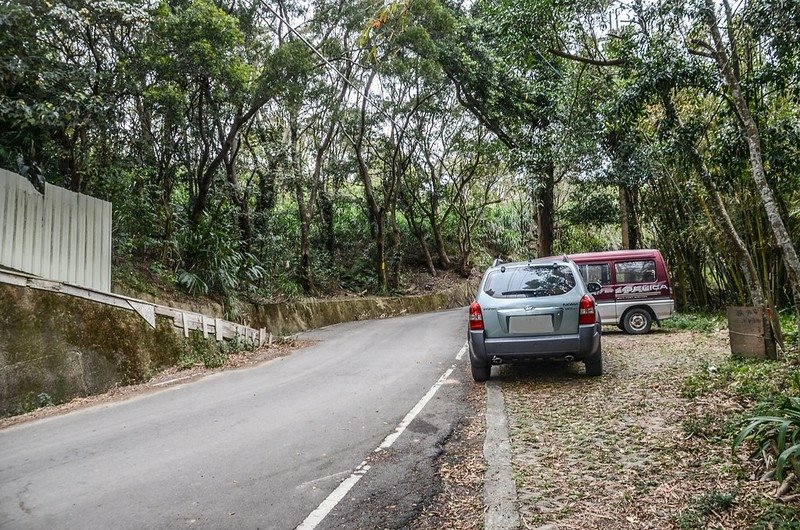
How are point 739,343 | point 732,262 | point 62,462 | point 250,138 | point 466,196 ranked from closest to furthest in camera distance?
point 62,462, point 739,343, point 732,262, point 250,138, point 466,196

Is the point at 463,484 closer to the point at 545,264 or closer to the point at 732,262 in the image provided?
the point at 545,264

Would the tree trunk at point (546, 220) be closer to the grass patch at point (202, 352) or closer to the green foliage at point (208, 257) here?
the green foliage at point (208, 257)

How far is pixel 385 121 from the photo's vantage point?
21578 millimetres

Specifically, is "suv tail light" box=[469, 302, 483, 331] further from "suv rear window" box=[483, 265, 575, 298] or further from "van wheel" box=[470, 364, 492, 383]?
"van wheel" box=[470, 364, 492, 383]

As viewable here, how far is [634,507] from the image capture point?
3289mm

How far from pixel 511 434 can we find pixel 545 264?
10.9 feet

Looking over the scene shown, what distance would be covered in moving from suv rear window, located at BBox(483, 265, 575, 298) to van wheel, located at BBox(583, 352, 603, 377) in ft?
3.31

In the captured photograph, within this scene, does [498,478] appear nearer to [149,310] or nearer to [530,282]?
[530,282]

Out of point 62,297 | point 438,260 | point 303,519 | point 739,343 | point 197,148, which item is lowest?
point 303,519

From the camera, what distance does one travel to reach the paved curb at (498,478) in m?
3.23

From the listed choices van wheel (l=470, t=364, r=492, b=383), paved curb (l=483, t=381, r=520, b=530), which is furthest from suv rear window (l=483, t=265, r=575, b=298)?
paved curb (l=483, t=381, r=520, b=530)

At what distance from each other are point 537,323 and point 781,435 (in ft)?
11.9

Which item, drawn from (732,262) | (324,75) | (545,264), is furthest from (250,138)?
(732,262)

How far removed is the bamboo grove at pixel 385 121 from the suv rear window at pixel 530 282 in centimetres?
228
